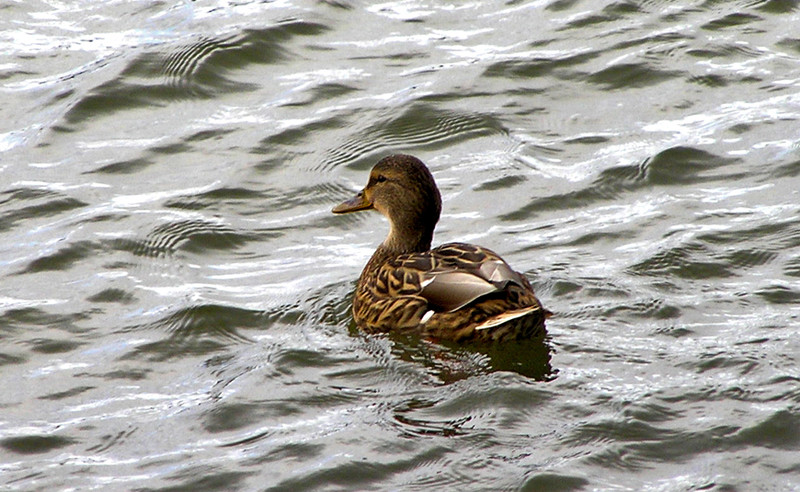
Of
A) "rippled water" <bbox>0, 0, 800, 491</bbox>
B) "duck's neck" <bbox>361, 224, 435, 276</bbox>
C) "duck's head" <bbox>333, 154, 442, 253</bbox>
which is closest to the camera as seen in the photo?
"rippled water" <bbox>0, 0, 800, 491</bbox>

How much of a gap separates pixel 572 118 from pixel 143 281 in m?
3.71

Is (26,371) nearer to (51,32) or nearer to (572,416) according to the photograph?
(572,416)

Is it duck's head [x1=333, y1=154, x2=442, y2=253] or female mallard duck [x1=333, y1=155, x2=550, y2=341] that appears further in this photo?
duck's head [x1=333, y1=154, x2=442, y2=253]

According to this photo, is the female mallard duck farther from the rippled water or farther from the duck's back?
the rippled water

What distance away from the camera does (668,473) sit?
5500mm

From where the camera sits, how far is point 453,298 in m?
6.97

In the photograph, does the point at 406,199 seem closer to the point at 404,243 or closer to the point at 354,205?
the point at 404,243

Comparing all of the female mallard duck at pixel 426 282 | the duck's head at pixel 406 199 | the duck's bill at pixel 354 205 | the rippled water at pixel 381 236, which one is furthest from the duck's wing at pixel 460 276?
the duck's bill at pixel 354 205

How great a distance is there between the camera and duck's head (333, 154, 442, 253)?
7.86 meters

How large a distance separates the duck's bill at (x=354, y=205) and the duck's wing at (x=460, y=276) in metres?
1.01

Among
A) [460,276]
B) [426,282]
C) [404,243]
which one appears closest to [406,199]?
[404,243]

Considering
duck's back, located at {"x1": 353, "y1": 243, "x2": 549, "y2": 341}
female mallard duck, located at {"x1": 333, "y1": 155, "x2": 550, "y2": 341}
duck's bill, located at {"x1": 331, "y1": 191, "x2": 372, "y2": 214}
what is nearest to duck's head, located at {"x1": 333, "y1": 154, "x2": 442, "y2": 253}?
female mallard duck, located at {"x1": 333, "y1": 155, "x2": 550, "y2": 341}

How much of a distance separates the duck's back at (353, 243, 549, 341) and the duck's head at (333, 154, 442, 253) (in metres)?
0.42

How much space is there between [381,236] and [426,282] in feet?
5.39
